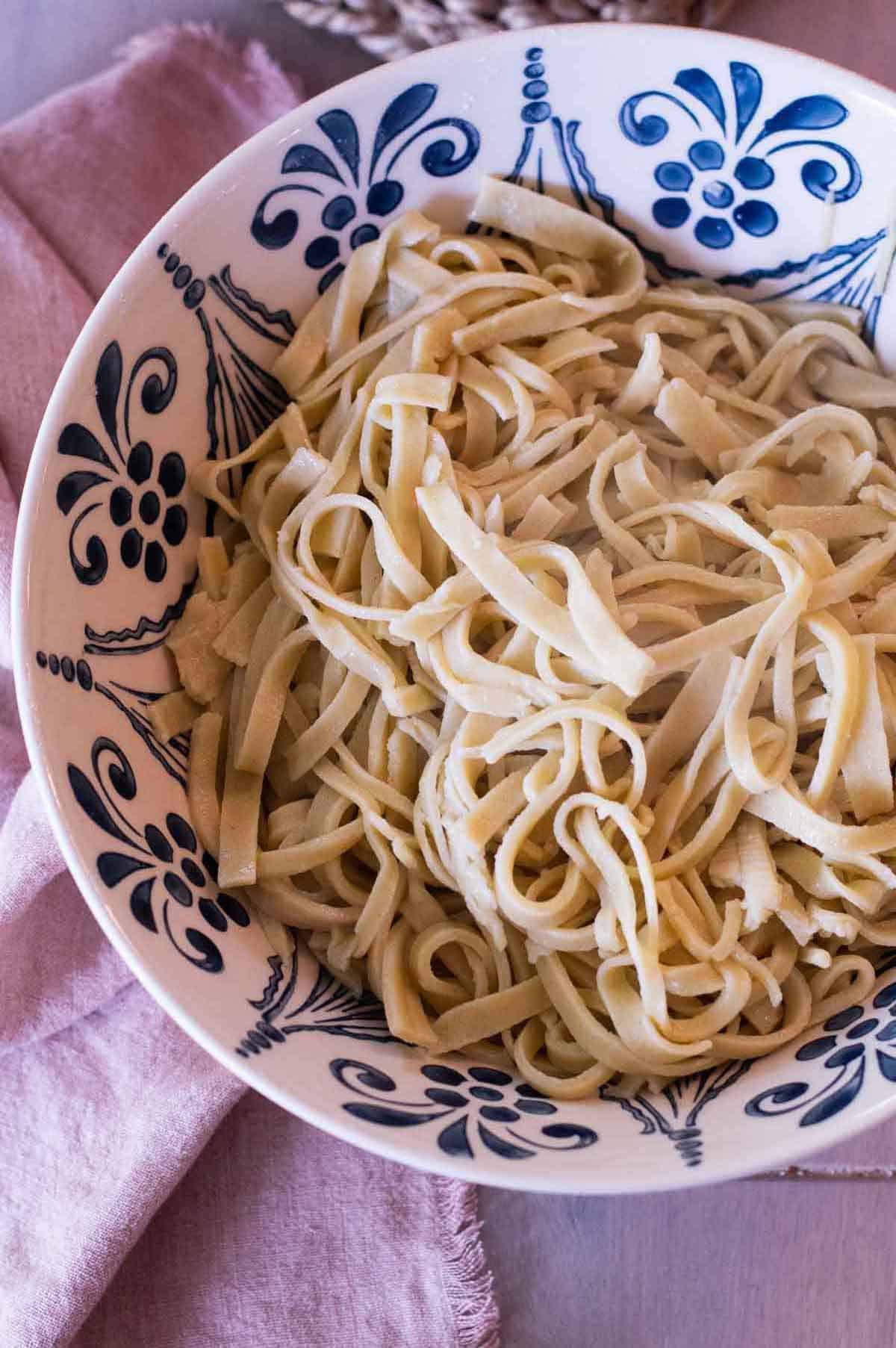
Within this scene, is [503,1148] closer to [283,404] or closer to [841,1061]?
[841,1061]

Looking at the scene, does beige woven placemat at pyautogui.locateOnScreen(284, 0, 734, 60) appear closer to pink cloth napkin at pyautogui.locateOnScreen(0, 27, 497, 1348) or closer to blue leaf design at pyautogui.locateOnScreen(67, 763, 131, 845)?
pink cloth napkin at pyautogui.locateOnScreen(0, 27, 497, 1348)

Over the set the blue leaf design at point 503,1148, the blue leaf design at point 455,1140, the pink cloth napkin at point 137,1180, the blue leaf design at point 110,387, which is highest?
the blue leaf design at point 110,387

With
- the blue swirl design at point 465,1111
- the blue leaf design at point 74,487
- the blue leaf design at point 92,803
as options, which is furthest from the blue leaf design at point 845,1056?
the blue leaf design at point 74,487

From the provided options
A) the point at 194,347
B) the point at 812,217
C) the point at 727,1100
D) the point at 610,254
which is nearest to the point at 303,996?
the point at 727,1100

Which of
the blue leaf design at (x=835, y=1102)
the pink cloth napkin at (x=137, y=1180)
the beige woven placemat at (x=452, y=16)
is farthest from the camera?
the beige woven placemat at (x=452, y=16)

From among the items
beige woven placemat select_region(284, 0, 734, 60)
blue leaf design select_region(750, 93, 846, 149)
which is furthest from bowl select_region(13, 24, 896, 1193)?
beige woven placemat select_region(284, 0, 734, 60)

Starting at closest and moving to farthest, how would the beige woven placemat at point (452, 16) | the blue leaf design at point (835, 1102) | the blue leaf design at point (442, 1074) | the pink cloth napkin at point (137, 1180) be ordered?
the blue leaf design at point (835, 1102) → the blue leaf design at point (442, 1074) → the pink cloth napkin at point (137, 1180) → the beige woven placemat at point (452, 16)

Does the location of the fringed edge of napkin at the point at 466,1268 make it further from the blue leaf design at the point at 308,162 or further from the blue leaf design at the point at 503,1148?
the blue leaf design at the point at 308,162

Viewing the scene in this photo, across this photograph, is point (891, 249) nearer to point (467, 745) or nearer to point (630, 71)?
point (630, 71)
